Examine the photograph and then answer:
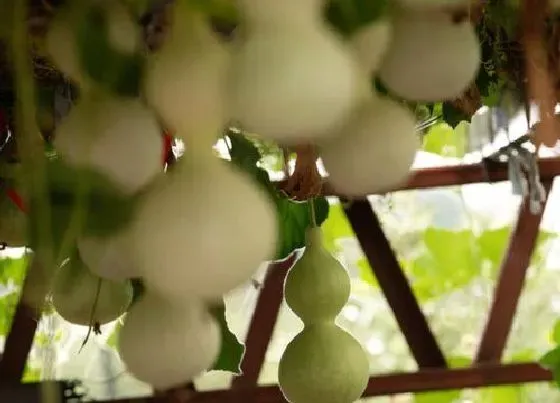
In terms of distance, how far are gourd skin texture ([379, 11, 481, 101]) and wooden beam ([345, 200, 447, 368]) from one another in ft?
4.52

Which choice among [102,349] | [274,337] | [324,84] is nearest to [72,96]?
[324,84]

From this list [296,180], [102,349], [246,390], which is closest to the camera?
[296,180]

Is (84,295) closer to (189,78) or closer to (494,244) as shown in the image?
(189,78)

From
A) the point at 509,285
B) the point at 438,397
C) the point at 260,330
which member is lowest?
the point at 438,397

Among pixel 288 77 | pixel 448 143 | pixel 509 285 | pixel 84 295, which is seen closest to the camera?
pixel 288 77

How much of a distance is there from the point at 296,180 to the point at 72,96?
0.33 ft

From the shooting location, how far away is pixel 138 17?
0.71ft

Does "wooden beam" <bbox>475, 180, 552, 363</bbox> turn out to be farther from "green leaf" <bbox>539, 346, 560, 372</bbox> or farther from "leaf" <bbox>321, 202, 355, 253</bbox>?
"green leaf" <bbox>539, 346, 560, 372</bbox>

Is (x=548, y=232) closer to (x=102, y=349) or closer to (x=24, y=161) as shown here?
(x=102, y=349)

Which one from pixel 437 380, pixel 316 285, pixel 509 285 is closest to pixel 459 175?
pixel 509 285

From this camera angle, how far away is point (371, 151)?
0.77 feet

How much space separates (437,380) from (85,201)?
157cm

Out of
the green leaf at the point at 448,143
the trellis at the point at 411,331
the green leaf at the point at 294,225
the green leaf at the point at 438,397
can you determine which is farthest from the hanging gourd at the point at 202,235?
the green leaf at the point at 438,397

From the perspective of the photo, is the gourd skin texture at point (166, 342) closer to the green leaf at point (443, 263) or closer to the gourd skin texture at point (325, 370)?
the gourd skin texture at point (325, 370)
